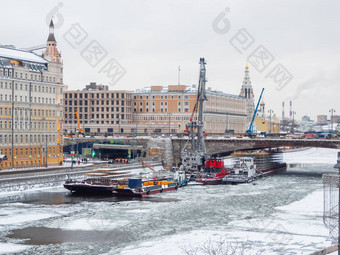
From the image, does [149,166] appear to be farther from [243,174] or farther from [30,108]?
[30,108]

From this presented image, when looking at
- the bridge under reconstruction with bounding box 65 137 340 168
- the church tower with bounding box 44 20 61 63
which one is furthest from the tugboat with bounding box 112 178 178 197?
the church tower with bounding box 44 20 61 63

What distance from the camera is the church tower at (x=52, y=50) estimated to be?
108 meters

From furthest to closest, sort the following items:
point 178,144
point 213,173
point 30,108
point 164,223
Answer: point 178,144 < point 213,173 < point 30,108 < point 164,223

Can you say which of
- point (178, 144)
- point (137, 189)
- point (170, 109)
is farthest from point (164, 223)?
point (170, 109)

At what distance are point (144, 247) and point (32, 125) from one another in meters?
59.3

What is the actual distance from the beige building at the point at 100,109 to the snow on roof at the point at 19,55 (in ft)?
239

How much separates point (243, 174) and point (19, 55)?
142 ft

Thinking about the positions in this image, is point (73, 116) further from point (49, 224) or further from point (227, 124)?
point (49, 224)

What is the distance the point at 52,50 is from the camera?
11094 cm

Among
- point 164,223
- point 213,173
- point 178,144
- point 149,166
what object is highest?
point 178,144

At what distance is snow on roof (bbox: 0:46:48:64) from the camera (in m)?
95.9

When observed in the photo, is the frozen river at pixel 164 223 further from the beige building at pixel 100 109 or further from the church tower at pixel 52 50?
the beige building at pixel 100 109

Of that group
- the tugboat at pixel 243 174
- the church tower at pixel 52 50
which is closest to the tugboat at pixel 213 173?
the tugboat at pixel 243 174

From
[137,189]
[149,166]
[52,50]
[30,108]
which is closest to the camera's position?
[137,189]
